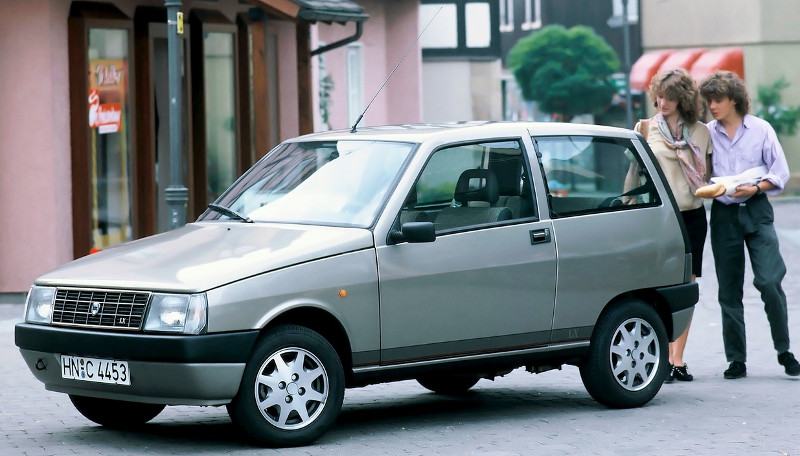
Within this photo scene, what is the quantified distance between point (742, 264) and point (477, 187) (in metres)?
2.71

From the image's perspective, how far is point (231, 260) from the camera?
24.9ft

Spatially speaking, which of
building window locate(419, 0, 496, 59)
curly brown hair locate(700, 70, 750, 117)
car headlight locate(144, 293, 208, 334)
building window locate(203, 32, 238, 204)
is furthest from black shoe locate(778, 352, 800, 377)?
building window locate(419, 0, 496, 59)

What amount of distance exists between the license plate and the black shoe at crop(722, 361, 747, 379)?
457 centimetres

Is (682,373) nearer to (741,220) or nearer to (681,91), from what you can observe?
(741,220)

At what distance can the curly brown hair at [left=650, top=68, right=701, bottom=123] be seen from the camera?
1040 centimetres

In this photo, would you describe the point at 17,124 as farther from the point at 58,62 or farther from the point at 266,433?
the point at 266,433

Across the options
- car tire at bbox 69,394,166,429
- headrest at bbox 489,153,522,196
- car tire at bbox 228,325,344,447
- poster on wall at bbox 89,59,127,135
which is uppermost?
poster on wall at bbox 89,59,127,135

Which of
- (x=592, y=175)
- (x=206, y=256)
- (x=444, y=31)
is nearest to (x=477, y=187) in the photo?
(x=592, y=175)

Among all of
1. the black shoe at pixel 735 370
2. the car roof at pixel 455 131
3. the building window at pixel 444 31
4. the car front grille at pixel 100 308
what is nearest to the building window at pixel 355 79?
the black shoe at pixel 735 370

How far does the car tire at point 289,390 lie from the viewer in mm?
7535

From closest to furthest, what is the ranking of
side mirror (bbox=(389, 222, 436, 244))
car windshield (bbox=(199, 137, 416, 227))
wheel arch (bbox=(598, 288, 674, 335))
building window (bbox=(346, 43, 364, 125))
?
side mirror (bbox=(389, 222, 436, 244)) < car windshield (bbox=(199, 137, 416, 227)) < wheel arch (bbox=(598, 288, 674, 335)) < building window (bbox=(346, 43, 364, 125))

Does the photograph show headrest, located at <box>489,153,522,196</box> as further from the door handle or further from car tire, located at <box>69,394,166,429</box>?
car tire, located at <box>69,394,166,429</box>

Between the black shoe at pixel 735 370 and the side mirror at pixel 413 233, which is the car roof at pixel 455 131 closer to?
the side mirror at pixel 413 233

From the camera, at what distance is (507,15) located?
68.2m
